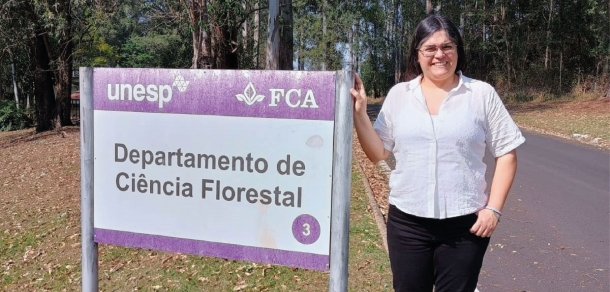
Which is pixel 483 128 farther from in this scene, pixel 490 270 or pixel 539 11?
pixel 539 11

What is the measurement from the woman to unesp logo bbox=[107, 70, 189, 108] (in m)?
0.85

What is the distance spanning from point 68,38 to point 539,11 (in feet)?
86.2

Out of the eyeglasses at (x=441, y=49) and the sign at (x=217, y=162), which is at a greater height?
the eyeglasses at (x=441, y=49)

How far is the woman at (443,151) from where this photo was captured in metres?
2.24

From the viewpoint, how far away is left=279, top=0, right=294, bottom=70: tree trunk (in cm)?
1280

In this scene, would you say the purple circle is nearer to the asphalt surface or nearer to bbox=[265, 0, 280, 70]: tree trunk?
the asphalt surface

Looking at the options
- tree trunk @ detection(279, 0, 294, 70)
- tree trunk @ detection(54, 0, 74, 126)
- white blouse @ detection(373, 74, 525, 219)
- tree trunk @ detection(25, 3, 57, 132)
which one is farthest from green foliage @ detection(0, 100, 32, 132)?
white blouse @ detection(373, 74, 525, 219)

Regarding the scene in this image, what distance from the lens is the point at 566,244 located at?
5234 millimetres

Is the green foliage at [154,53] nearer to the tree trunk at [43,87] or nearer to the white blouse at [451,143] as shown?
the tree trunk at [43,87]

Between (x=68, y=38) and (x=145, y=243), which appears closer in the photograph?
(x=145, y=243)

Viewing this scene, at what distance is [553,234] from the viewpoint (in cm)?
555

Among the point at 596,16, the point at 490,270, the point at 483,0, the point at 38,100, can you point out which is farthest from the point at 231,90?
the point at 483,0

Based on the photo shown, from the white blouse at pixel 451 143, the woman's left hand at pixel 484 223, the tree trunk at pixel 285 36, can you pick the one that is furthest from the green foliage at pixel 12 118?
the woman's left hand at pixel 484 223

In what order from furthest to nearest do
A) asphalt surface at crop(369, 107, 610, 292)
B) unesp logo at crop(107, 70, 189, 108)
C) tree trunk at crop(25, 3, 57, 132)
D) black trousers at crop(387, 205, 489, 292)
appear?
tree trunk at crop(25, 3, 57, 132)
asphalt surface at crop(369, 107, 610, 292)
unesp logo at crop(107, 70, 189, 108)
black trousers at crop(387, 205, 489, 292)
